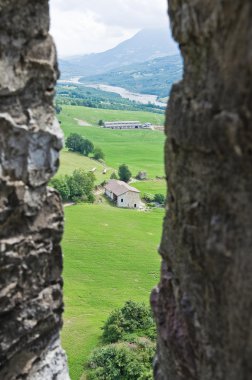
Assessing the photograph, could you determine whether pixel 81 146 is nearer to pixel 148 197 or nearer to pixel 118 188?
pixel 148 197

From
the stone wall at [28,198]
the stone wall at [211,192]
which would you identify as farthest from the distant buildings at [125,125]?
the stone wall at [211,192]

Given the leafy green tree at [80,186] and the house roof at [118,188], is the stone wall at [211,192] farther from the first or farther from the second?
the house roof at [118,188]

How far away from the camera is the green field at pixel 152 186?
286 feet

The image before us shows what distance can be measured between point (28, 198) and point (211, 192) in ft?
16.5

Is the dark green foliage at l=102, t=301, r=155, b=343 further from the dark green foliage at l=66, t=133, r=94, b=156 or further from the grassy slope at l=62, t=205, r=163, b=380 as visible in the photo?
the dark green foliage at l=66, t=133, r=94, b=156

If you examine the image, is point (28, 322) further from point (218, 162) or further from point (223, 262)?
point (218, 162)

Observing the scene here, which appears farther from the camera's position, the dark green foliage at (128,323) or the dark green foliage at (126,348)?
the dark green foliage at (128,323)

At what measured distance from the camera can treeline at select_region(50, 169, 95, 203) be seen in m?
75.2

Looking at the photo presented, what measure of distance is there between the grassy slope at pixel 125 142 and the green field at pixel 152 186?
20.1 feet

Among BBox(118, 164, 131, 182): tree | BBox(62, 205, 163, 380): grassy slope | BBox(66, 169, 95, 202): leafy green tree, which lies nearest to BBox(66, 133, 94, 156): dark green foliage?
BBox(118, 164, 131, 182): tree

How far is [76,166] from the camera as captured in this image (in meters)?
97.2

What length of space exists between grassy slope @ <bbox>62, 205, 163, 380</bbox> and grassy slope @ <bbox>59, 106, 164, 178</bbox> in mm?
32692

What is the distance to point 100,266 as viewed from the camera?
5194 centimetres

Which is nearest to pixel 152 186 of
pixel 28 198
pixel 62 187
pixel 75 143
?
pixel 62 187
